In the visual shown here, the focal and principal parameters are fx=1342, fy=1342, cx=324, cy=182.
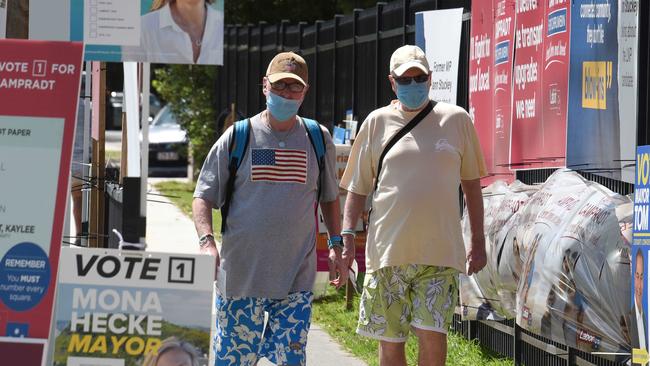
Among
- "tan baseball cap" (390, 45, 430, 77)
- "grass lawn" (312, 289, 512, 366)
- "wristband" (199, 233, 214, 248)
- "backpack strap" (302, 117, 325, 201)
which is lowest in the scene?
"grass lawn" (312, 289, 512, 366)

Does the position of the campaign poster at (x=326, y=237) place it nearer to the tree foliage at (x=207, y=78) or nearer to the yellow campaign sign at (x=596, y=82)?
the yellow campaign sign at (x=596, y=82)

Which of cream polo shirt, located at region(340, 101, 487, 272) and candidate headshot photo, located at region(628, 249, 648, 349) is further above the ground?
cream polo shirt, located at region(340, 101, 487, 272)

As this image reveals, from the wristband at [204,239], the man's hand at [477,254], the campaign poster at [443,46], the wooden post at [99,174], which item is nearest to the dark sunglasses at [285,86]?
the wristband at [204,239]

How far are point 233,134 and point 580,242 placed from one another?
1776 millimetres

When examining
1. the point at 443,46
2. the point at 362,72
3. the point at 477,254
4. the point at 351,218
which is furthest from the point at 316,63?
the point at 477,254

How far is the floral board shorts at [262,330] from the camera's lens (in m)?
5.97

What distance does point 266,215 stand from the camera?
5949mm

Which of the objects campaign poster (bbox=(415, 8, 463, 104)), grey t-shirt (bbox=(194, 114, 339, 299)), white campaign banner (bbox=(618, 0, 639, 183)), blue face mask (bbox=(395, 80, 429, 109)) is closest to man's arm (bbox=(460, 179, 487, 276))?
blue face mask (bbox=(395, 80, 429, 109))

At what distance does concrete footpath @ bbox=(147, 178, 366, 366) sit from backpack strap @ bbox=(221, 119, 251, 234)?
170cm

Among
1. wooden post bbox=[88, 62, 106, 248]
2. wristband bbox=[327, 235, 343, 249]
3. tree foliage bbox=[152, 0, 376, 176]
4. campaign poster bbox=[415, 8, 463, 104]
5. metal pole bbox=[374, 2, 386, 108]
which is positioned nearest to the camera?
wristband bbox=[327, 235, 343, 249]

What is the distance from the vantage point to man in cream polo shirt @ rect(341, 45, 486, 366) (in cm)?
641

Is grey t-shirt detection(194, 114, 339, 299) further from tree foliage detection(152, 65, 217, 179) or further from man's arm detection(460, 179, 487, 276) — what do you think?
tree foliage detection(152, 65, 217, 179)

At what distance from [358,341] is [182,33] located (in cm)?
306

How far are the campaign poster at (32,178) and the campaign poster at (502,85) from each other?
3.88m
